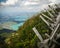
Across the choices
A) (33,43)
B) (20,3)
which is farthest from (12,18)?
(33,43)

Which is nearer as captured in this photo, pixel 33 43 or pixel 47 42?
pixel 47 42

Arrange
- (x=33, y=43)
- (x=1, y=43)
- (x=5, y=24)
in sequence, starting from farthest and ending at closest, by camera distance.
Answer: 1. (x=5, y=24)
2. (x=33, y=43)
3. (x=1, y=43)

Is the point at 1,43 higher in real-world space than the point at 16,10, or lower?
higher

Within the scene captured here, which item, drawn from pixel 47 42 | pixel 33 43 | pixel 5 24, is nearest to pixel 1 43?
pixel 33 43

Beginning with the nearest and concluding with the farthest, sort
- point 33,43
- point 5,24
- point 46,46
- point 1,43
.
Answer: point 46,46
point 1,43
point 33,43
point 5,24

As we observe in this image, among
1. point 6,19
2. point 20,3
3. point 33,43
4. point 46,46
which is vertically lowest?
point 6,19

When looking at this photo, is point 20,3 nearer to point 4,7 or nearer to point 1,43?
point 4,7

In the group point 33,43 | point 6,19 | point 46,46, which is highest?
point 46,46

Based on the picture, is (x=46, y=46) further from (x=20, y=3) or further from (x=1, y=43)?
(x=20, y=3)

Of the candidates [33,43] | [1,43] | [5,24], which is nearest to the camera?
[1,43]
